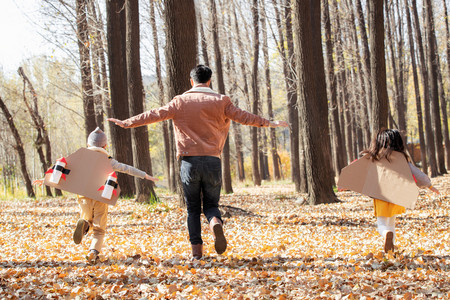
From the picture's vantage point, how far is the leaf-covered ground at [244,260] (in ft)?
14.3

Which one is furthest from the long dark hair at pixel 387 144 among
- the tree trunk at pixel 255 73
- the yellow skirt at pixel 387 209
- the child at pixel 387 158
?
the tree trunk at pixel 255 73

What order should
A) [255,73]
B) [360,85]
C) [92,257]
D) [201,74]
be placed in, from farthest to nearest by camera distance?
[360,85] < [255,73] < [92,257] < [201,74]

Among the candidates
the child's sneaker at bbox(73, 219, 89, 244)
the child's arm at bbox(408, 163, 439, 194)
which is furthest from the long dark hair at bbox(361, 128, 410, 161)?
the child's sneaker at bbox(73, 219, 89, 244)

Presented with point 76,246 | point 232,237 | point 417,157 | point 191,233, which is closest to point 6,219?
point 76,246

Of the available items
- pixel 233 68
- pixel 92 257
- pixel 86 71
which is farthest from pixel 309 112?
pixel 233 68

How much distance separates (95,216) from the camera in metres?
5.92

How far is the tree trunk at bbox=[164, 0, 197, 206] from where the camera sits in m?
9.20

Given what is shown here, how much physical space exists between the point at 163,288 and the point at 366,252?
2.97 meters

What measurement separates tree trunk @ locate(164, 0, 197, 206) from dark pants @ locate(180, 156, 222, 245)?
418cm

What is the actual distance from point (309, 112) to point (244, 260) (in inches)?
264

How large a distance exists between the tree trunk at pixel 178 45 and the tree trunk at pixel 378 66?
5.93 meters

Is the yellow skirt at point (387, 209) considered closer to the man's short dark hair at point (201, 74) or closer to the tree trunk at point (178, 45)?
the man's short dark hair at point (201, 74)

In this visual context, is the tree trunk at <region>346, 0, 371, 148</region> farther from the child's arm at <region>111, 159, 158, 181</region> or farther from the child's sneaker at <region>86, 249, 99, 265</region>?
the child's sneaker at <region>86, 249, 99, 265</region>

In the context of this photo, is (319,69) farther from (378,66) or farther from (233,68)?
(233,68)
